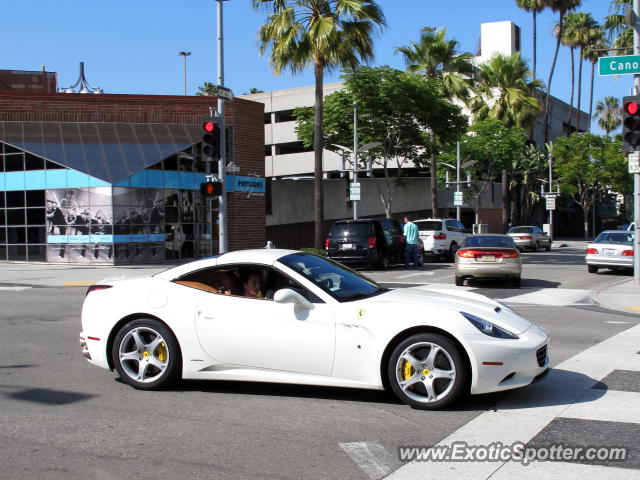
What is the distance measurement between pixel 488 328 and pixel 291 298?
1706 millimetres

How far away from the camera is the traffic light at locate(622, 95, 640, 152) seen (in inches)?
614

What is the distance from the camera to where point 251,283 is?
6.75m

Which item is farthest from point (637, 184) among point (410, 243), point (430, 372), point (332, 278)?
point (430, 372)

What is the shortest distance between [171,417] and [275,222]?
29.9 metres

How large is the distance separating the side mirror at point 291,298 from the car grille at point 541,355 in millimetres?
1987

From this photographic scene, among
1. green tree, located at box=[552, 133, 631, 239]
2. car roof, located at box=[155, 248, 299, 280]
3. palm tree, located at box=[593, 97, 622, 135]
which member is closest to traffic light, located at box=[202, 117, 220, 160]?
car roof, located at box=[155, 248, 299, 280]

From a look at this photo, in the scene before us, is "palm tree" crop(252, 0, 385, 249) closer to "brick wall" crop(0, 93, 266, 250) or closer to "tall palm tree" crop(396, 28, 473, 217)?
"brick wall" crop(0, 93, 266, 250)

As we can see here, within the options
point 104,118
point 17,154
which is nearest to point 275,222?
point 104,118

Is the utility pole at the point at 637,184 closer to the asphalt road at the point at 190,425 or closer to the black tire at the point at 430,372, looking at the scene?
the asphalt road at the point at 190,425

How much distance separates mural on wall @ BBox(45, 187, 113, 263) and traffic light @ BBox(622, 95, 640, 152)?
59.6 feet

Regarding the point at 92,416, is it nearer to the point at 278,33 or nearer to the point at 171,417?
the point at 171,417

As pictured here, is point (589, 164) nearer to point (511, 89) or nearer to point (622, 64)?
point (511, 89)

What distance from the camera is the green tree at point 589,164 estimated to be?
5803cm

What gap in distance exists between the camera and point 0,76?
47.8m
